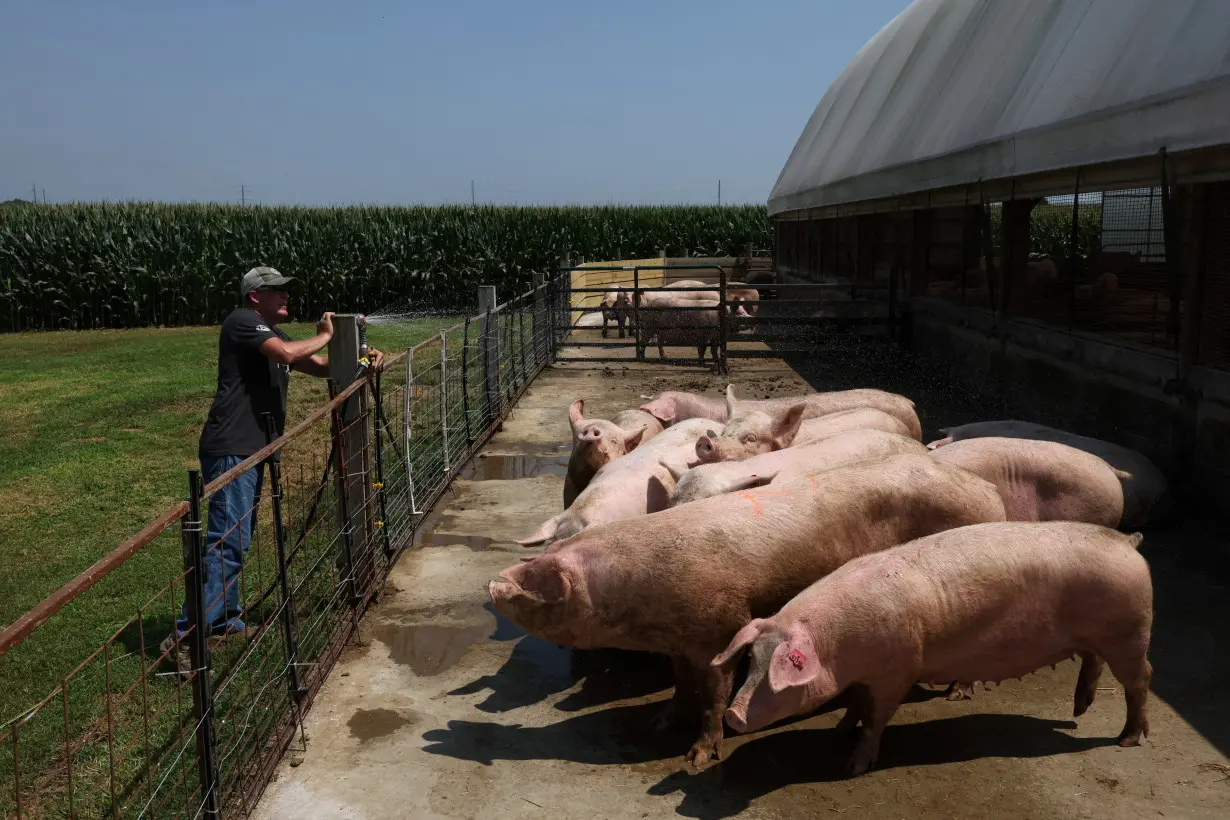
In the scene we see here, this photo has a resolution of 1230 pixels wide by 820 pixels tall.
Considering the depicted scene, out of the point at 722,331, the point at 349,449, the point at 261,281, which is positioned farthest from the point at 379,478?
the point at 722,331

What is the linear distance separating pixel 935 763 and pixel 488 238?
2591 centimetres

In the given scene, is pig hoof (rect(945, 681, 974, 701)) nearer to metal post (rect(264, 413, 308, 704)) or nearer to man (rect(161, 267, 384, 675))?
metal post (rect(264, 413, 308, 704))

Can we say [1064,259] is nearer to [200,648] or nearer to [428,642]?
[428,642]

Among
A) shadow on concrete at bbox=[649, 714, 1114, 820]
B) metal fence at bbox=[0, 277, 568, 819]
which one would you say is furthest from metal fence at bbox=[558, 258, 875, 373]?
shadow on concrete at bbox=[649, 714, 1114, 820]

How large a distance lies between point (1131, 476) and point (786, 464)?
2.39 m

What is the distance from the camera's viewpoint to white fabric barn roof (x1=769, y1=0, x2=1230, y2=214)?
20.6 ft

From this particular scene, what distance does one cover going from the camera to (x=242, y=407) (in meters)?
5.62

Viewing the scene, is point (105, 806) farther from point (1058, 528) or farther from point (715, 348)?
point (715, 348)

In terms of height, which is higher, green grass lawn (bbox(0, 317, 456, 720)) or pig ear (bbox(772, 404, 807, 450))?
pig ear (bbox(772, 404, 807, 450))

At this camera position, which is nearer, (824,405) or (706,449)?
(706,449)

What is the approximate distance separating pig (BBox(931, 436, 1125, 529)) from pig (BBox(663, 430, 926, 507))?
341mm

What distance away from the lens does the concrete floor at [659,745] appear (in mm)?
3869

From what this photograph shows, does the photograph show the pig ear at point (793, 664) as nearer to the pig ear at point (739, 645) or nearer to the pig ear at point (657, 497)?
the pig ear at point (739, 645)

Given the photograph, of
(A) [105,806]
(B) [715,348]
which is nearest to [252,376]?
(A) [105,806]
